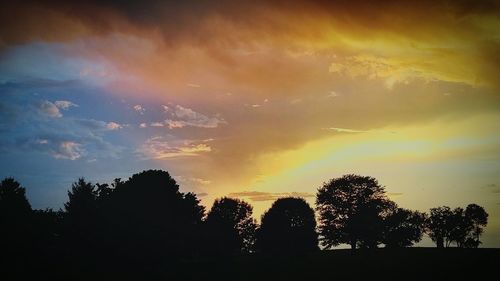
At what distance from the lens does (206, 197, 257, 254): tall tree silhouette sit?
97.5 metres

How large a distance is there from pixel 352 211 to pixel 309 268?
29761mm

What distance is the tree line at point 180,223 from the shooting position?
70250 millimetres

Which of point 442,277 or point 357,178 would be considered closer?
point 442,277

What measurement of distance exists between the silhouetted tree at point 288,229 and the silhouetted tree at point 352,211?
12.5 feet

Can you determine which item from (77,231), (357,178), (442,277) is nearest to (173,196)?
(77,231)

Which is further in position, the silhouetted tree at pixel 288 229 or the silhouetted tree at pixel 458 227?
the silhouetted tree at pixel 458 227

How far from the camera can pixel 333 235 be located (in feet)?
307

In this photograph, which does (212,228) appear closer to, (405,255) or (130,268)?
(130,268)

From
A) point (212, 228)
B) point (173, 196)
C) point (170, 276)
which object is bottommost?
point (170, 276)

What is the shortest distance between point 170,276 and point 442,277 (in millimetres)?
40533

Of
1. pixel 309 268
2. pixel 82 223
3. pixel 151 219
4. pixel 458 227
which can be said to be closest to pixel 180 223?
pixel 151 219

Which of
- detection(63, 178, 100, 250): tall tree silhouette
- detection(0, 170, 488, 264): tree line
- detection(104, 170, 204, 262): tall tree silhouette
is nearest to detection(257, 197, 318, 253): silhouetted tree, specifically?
detection(0, 170, 488, 264): tree line

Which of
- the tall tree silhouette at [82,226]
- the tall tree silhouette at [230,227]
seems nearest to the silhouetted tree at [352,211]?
the tall tree silhouette at [230,227]

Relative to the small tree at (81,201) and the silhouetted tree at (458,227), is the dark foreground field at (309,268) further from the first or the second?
the silhouetted tree at (458,227)
